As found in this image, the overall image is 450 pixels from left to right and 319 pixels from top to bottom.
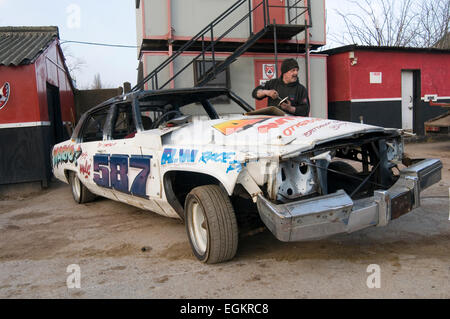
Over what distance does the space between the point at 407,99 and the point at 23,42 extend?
1152 centimetres

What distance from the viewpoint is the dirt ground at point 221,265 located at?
275 cm

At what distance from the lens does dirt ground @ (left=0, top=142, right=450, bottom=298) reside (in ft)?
9.02

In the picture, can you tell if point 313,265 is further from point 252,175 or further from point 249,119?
point 249,119

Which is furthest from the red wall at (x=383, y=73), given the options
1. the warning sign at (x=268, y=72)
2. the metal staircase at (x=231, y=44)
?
the warning sign at (x=268, y=72)

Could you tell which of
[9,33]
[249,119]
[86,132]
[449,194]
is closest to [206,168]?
[249,119]

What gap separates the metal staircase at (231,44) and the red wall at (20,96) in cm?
229

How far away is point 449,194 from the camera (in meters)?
5.26

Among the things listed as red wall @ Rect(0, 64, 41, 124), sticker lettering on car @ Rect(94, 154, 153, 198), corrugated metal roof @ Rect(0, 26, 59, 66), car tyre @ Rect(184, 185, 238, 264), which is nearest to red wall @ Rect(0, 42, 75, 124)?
red wall @ Rect(0, 64, 41, 124)

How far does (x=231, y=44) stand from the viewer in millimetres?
10664

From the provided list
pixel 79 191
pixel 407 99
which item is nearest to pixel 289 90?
pixel 79 191

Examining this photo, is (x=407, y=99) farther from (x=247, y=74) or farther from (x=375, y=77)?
(x=247, y=74)

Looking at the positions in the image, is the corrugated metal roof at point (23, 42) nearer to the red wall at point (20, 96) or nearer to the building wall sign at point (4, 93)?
the red wall at point (20, 96)

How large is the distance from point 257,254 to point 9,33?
10579 millimetres
